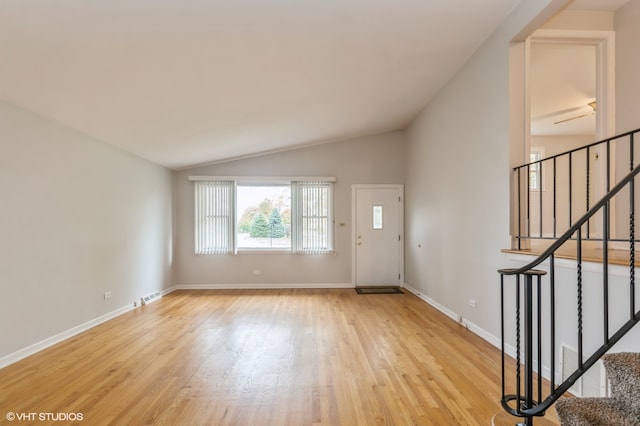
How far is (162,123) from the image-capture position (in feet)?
12.6

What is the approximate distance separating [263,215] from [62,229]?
11.0 ft

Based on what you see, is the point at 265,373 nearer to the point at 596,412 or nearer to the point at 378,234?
the point at 596,412

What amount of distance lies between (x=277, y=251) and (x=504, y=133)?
4.40 meters

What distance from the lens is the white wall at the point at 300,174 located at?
622 centimetres

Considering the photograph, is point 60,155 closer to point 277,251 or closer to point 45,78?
point 45,78

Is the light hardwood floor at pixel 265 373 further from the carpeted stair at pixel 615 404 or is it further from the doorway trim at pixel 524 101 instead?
the doorway trim at pixel 524 101

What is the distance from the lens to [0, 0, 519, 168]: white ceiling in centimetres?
213

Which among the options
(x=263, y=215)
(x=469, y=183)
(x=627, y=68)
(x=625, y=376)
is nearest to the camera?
(x=625, y=376)

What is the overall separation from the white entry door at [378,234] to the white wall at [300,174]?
172 mm

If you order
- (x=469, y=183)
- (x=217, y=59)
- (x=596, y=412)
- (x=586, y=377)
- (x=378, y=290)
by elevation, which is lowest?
(x=378, y=290)

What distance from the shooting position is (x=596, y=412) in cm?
150

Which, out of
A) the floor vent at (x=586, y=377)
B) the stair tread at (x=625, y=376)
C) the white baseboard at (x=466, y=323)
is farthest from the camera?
the white baseboard at (x=466, y=323)

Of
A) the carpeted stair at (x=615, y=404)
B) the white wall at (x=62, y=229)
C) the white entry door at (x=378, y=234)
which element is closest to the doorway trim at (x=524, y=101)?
the carpeted stair at (x=615, y=404)

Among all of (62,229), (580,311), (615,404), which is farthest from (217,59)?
(615,404)
